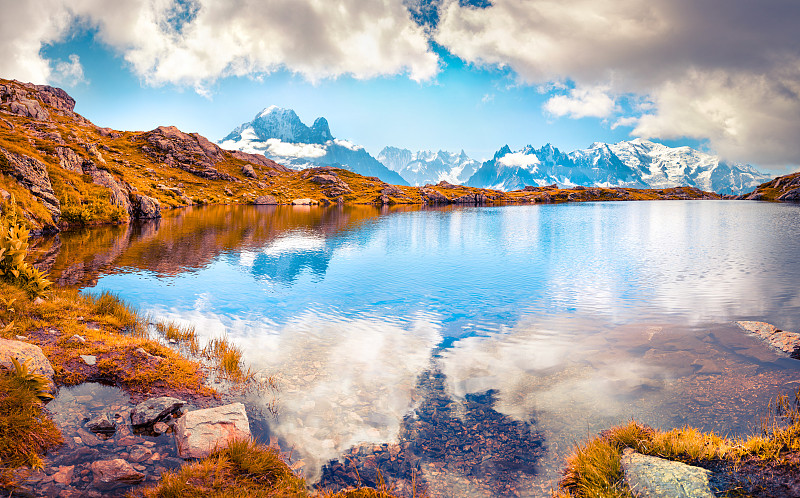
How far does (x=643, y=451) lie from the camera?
32.2 feet

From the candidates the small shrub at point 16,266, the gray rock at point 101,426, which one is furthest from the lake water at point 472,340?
the small shrub at point 16,266

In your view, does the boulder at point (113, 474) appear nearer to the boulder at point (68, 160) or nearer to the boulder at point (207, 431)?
the boulder at point (207, 431)

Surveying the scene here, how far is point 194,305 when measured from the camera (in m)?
27.8

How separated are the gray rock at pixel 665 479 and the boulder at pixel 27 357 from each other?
17.4 meters

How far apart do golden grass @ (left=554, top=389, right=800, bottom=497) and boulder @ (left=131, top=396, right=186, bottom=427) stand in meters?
11.9

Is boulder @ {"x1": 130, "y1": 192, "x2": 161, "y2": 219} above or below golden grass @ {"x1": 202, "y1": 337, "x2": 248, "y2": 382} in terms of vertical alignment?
above

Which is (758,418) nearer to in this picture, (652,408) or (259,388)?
(652,408)

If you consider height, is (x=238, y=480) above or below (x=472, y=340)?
above

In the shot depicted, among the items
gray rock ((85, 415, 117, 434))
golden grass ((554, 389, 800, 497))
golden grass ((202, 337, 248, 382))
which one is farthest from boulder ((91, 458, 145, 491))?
golden grass ((554, 389, 800, 497))

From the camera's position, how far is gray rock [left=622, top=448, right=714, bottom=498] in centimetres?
806

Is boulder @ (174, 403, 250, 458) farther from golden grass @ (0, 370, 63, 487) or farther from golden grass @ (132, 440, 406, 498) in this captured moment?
golden grass @ (0, 370, 63, 487)

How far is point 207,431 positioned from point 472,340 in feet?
49.5

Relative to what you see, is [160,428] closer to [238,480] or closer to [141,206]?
[238,480]

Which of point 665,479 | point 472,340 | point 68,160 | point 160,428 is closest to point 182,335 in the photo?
point 160,428
